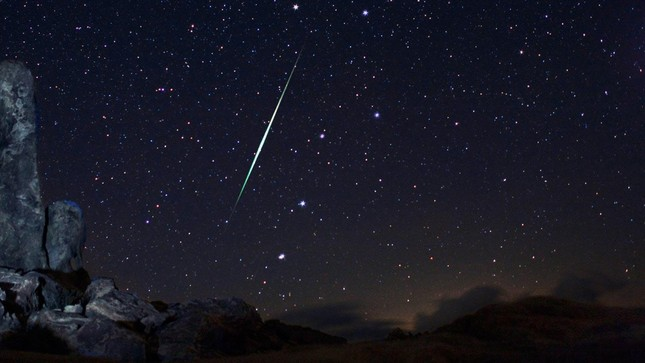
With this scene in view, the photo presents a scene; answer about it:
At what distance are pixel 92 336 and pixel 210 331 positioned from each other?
355 cm

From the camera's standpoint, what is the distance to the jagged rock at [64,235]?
22.4 metres

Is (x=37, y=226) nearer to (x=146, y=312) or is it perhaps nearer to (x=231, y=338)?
(x=146, y=312)

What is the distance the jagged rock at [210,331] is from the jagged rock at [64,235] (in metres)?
6.59

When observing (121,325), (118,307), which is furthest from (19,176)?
(121,325)

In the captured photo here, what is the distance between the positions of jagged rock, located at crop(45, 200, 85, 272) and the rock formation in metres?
0.04

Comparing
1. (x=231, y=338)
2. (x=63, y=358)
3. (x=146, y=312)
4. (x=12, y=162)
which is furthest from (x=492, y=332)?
(x=12, y=162)

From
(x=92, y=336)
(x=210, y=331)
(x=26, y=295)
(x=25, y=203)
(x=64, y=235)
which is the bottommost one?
(x=210, y=331)

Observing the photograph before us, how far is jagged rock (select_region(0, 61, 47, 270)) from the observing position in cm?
2105

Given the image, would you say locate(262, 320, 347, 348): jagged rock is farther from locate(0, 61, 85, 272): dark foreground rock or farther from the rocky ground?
locate(0, 61, 85, 272): dark foreground rock

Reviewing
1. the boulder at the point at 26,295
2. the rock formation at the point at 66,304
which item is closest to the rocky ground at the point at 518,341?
the rock formation at the point at 66,304

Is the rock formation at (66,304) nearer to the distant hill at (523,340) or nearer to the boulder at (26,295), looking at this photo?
the boulder at (26,295)

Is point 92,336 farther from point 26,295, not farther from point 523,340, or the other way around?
point 523,340

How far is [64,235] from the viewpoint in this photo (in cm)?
2283

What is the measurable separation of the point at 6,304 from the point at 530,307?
16559 millimetres
